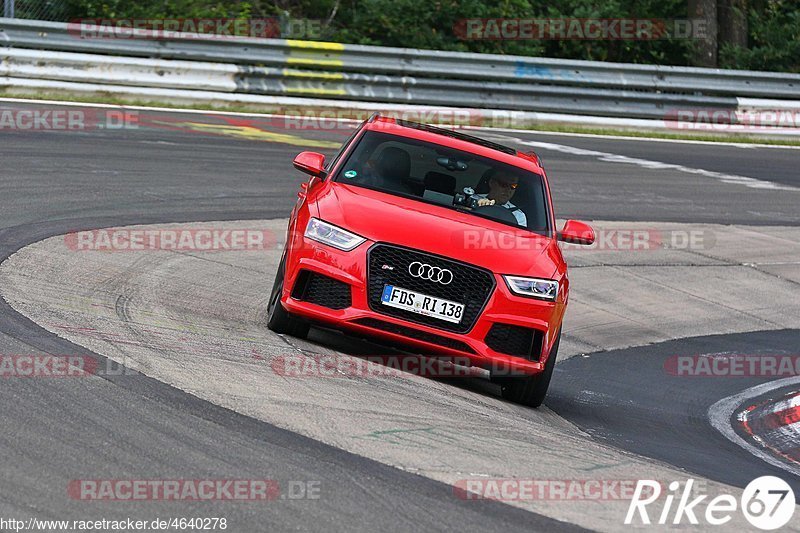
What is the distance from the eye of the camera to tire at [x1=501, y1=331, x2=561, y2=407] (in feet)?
27.6

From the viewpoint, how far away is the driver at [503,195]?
916 centimetres

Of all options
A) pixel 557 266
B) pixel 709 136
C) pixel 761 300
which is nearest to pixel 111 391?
pixel 557 266

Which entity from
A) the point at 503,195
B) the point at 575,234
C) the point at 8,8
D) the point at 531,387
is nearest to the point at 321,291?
the point at 531,387

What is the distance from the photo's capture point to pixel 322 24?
25219 mm

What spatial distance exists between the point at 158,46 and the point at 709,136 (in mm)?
10576

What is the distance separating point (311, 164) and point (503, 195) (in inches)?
56.5

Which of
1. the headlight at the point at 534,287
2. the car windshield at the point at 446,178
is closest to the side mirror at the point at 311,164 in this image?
the car windshield at the point at 446,178

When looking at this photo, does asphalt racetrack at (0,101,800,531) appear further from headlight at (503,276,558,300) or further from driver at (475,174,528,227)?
driver at (475,174,528,227)

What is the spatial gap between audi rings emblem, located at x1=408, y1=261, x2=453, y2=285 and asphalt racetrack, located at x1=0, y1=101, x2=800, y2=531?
66 cm

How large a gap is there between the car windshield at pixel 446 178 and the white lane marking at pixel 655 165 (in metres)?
10.8

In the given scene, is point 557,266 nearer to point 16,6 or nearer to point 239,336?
point 239,336

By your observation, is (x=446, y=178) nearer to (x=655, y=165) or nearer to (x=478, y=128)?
(x=655, y=165)

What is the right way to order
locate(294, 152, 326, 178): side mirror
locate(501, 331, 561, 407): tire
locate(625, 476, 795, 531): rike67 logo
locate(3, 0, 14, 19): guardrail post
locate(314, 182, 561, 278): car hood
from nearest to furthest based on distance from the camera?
1. locate(625, 476, 795, 531): rike67 logo
2. locate(314, 182, 561, 278): car hood
3. locate(501, 331, 561, 407): tire
4. locate(294, 152, 326, 178): side mirror
5. locate(3, 0, 14, 19): guardrail post

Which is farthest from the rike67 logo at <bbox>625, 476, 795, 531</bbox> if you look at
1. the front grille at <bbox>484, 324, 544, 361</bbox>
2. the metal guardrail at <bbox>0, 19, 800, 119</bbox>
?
the metal guardrail at <bbox>0, 19, 800, 119</bbox>
